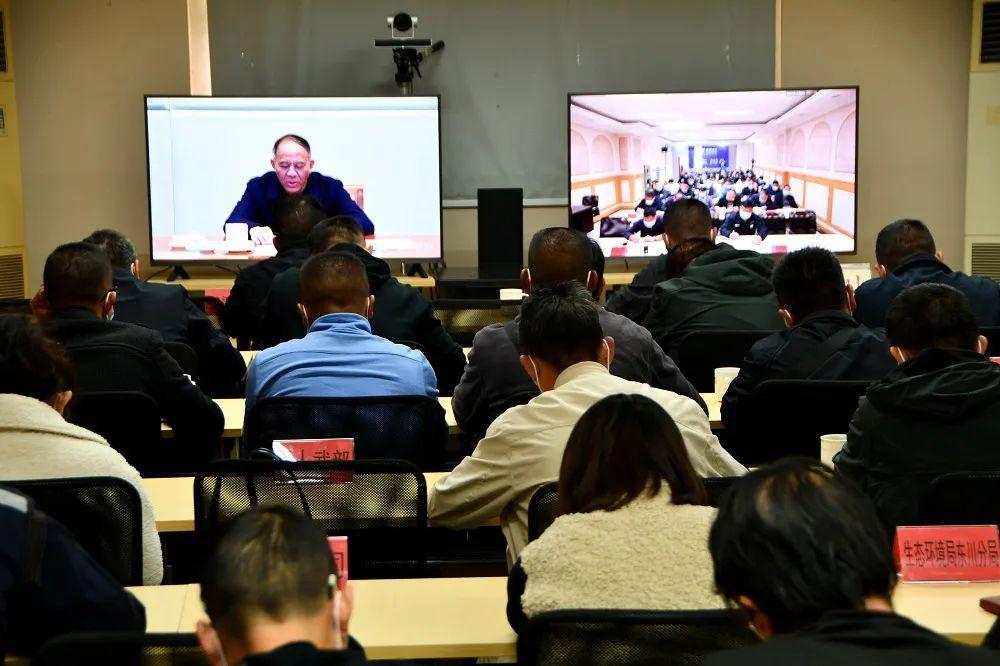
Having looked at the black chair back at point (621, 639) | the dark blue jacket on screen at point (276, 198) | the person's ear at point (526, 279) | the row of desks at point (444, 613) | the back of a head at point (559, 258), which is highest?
the dark blue jacket on screen at point (276, 198)

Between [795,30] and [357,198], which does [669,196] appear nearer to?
[795,30]

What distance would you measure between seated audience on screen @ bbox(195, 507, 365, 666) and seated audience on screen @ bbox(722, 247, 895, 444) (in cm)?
224

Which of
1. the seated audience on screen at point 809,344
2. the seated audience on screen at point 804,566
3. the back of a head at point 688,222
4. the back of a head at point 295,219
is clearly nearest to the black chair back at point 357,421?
the seated audience on screen at point 809,344

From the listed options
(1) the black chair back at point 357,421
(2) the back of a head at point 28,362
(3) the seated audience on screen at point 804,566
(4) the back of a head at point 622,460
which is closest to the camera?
(3) the seated audience on screen at point 804,566

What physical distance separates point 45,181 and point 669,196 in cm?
409

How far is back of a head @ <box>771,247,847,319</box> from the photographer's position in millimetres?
3836

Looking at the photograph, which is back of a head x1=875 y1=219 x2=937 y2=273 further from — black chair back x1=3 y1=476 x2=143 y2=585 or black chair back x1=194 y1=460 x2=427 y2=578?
black chair back x1=3 y1=476 x2=143 y2=585

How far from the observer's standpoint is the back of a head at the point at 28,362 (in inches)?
98.8

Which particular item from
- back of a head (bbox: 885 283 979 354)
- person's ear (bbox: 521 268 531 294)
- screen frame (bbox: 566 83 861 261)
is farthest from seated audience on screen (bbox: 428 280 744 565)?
screen frame (bbox: 566 83 861 261)

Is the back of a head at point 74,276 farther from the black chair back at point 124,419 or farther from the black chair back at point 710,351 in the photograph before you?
the black chair back at point 710,351

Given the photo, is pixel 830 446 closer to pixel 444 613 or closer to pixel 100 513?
pixel 444 613

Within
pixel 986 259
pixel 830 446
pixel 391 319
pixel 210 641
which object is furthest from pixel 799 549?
pixel 986 259

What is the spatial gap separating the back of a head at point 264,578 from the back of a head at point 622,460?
2.12ft

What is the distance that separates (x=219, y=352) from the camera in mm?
4625
